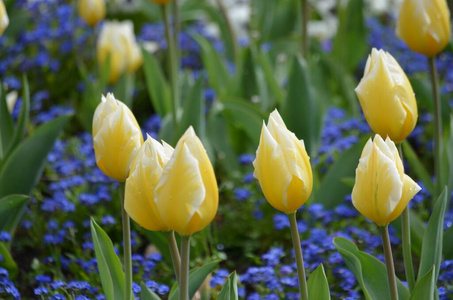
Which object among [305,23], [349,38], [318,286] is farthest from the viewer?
[349,38]

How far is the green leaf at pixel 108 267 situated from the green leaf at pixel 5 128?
79 cm

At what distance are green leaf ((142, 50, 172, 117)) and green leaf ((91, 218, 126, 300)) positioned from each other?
135 cm

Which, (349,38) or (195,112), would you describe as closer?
(195,112)

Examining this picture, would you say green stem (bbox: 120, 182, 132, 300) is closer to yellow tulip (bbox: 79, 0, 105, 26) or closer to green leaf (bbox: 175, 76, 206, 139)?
green leaf (bbox: 175, 76, 206, 139)

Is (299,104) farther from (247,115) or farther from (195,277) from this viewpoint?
(195,277)

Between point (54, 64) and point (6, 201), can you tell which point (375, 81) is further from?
point (54, 64)

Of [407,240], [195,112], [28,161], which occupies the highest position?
[195,112]

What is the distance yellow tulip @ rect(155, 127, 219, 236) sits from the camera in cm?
110

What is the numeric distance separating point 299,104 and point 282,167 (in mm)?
1286

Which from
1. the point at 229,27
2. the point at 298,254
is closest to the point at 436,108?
the point at 298,254

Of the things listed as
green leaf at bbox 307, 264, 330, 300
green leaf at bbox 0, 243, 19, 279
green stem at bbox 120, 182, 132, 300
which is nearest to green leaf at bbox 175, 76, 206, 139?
green leaf at bbox 0, 243, 19, 279

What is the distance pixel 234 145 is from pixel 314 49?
0.84m

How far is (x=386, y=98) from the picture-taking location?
138cm

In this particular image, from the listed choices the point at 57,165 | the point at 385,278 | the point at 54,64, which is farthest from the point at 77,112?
the point at 385,278
